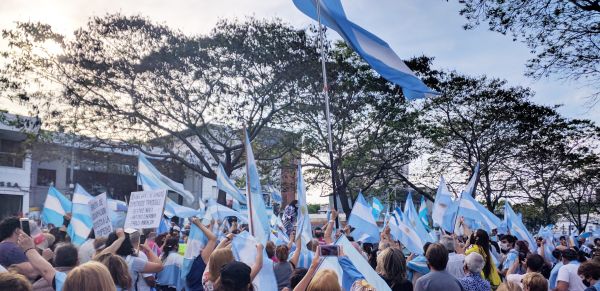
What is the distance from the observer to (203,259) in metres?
6.21

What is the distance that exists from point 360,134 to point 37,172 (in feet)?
85.5

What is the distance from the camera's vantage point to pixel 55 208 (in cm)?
1338

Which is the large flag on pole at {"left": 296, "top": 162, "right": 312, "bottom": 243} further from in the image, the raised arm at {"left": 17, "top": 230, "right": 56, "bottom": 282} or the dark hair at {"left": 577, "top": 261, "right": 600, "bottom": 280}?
the raised arm at {"left": 17, "top": 230, "right": 56, "bottom": 282}

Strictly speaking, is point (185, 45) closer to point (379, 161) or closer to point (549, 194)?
point (379, 161)

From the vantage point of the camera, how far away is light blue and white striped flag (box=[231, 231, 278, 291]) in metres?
5.39

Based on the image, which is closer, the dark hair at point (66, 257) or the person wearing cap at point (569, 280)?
the dark hair at point (66, 257)

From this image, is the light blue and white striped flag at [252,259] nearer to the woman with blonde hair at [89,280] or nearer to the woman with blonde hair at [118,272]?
the woman with blonde hair at [118,272]

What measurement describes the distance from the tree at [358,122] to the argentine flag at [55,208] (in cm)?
1015

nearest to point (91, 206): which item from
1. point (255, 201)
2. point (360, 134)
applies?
point (255, 201)

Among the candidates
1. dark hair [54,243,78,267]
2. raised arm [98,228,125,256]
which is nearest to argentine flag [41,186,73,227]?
raised arm [98,228,125,256]

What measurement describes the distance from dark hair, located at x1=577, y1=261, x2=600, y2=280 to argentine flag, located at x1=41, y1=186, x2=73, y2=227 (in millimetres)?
11066

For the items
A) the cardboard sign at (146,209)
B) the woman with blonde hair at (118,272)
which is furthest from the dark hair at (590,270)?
the cardboard sign at (146,209)

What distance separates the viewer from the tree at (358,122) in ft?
74.4

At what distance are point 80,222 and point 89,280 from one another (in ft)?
24.5
